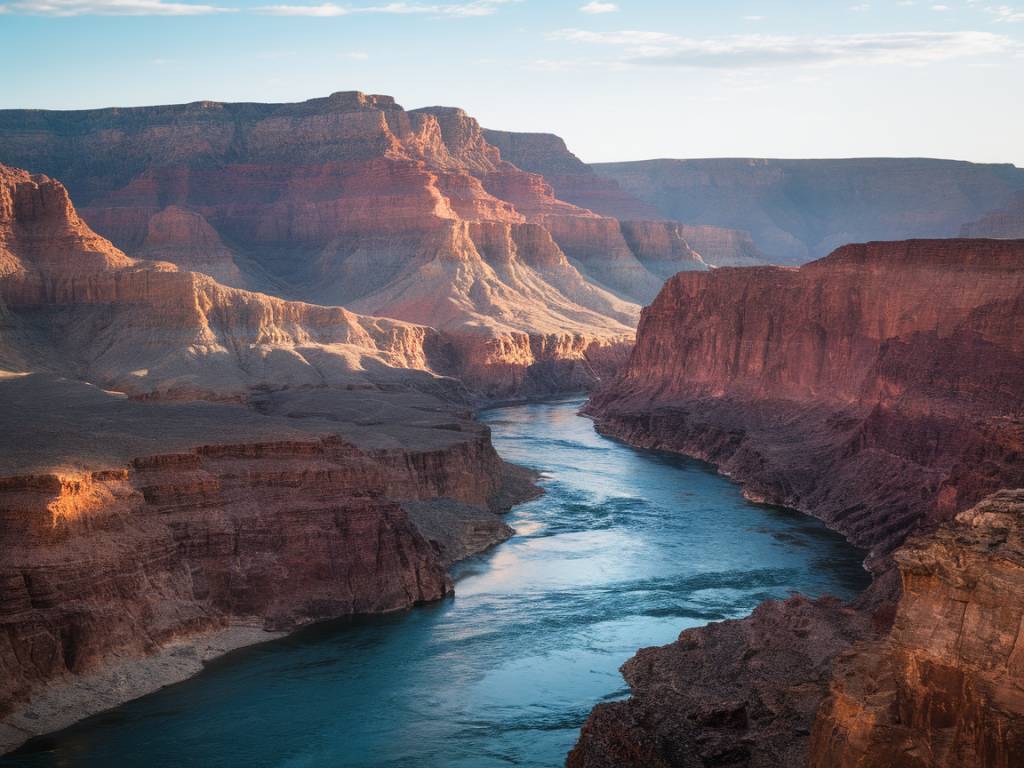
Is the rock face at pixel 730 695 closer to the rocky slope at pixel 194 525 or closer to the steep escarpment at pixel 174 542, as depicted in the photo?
the steep escarpment at pixel 174 542

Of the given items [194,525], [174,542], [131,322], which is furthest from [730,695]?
[131,322]

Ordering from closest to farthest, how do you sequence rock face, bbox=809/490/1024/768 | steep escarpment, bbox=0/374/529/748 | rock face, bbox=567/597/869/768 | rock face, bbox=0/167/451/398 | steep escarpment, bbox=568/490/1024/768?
rock face, bbox=809/490/1024/768 < steep escarpment, bbox=568/490/1024/768 < rock face, bbox=567/597/869/768 < steep escarpment, bbox=0/374/529/748 < rock face, bbox=0/167/451/398

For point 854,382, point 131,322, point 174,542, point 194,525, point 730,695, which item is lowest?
point 730,695

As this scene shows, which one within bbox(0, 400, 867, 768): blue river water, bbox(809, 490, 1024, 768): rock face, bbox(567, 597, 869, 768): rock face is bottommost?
bbox(0, 400, 867, 768): blue river water

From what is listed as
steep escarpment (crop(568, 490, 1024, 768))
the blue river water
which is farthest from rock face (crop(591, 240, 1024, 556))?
steep escarpment (crop(568, 490, 1024, 768))

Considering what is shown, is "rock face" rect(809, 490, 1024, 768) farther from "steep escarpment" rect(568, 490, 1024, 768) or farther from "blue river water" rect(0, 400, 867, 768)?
"blue river water" rect(0, 400, 867, 768)

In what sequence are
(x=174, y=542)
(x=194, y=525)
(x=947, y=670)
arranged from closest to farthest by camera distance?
(x=947, y=670), (x=174, y=542), (x=194, y=525)

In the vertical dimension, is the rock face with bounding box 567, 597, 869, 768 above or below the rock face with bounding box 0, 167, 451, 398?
below

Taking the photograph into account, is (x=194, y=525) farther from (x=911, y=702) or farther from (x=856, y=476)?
(x=856, y=476)
